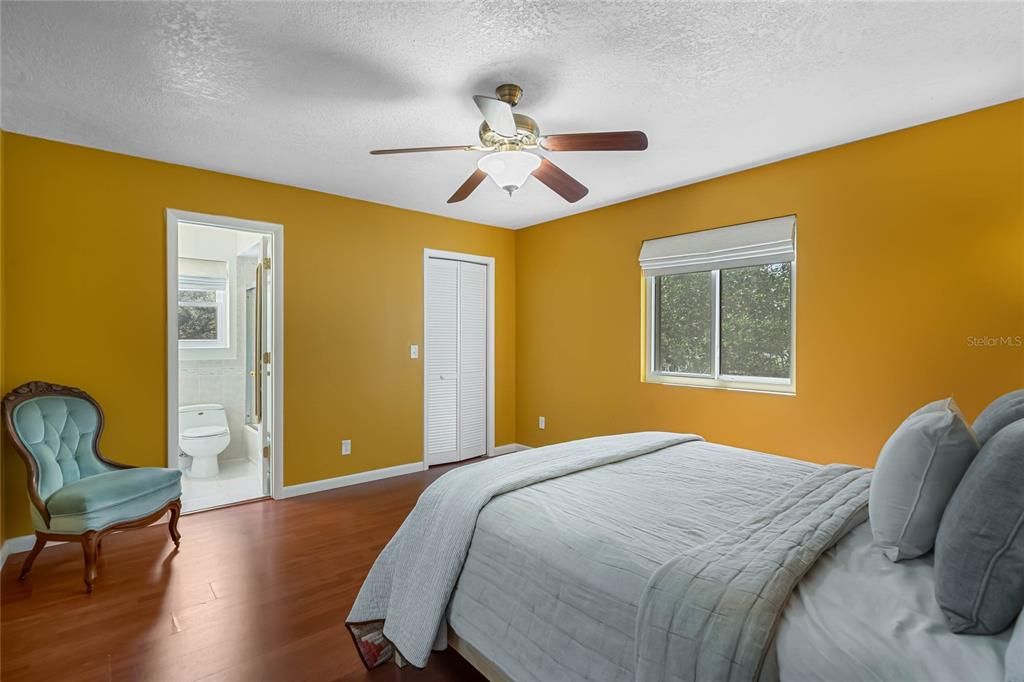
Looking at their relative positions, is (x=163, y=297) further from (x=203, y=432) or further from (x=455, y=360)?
(x=455, y=360)

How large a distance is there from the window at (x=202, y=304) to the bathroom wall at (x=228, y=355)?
2.6 inches

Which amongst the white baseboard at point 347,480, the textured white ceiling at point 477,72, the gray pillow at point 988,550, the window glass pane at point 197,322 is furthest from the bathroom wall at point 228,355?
the gray pillow at point 988,550

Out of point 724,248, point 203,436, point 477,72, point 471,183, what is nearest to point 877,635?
point 477,72

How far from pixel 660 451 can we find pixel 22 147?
4.04 metres

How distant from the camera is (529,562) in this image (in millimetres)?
1503

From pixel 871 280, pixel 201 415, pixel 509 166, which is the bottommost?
pixel 201 415

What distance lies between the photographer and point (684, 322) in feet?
13.2

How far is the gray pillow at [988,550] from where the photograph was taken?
969 mm

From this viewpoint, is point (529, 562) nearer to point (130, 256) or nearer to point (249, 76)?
point (249, 76)

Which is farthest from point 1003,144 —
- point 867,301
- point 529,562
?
point 529,562

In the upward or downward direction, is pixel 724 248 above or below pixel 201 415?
above

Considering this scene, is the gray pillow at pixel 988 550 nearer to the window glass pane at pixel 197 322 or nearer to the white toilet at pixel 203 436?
the white toilet at pixel 203 436

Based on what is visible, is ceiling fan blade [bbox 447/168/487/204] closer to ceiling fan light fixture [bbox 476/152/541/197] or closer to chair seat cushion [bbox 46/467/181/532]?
ceiling fan light fixture [bbox 476/152/541/197]

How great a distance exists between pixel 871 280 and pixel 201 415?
5.59m
